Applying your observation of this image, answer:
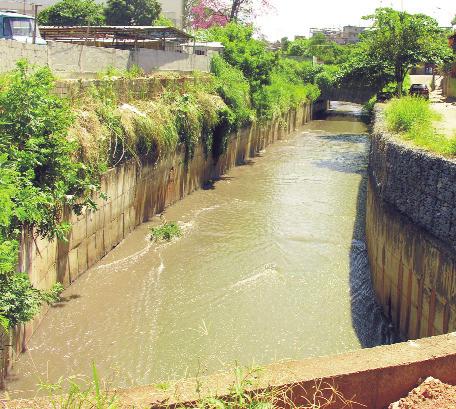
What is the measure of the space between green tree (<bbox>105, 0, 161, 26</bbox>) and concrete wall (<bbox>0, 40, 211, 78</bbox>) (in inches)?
872

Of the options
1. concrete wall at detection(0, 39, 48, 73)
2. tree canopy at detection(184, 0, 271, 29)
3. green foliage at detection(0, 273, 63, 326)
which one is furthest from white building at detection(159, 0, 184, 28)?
green foliage at detection(0, 273, 63, 326)

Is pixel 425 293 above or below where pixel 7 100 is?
below

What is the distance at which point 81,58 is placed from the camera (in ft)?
48.1

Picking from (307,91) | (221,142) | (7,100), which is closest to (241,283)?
(7,100)

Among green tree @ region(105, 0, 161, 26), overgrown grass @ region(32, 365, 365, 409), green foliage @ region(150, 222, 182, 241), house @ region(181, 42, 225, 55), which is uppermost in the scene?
green tree @ region(105, 0, 161, 26)

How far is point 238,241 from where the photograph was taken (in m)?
13.5

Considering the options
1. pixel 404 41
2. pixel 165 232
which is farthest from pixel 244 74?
pixel 165 232

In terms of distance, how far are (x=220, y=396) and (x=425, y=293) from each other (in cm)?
571

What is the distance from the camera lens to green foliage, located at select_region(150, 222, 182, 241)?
13.3 meters

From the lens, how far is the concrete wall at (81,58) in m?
11.1

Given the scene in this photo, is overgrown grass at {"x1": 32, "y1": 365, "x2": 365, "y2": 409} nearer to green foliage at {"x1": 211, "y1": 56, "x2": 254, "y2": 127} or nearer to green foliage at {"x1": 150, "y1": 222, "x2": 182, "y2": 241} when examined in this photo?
green foliage at {"x1": 150, "y1": 222, "x2": 182, "y2": 241}

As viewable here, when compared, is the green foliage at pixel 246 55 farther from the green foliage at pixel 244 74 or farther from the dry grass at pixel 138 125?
the dry grass at pixel 138 125

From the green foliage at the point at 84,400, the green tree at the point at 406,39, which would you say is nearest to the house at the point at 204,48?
the green tree at the point at 406,39

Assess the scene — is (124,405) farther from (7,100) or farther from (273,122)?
(273,122)
